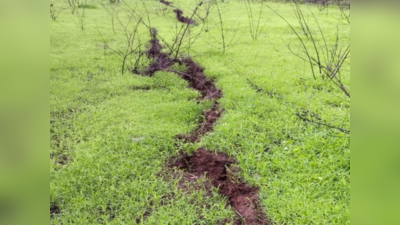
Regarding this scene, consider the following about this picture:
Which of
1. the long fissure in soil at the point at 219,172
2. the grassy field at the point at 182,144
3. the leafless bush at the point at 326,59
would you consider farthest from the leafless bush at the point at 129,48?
the leafless bush at the point at 326,59

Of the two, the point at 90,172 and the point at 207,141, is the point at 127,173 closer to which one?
the point at 90,172

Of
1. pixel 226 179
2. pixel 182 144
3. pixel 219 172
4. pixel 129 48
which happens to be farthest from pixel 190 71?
pixel 226 179

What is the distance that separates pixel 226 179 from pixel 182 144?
0.74 metres

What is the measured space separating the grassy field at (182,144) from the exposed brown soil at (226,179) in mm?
76

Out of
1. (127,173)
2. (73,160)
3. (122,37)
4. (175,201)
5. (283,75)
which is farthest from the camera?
(122,37)

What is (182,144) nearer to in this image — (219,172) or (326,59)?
(219,172)

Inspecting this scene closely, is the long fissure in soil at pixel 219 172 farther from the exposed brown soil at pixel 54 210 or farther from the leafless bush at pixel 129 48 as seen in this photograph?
the leafless bush at pixel 129 48

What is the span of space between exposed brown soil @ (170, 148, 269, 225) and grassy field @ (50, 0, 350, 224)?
0.08 meters

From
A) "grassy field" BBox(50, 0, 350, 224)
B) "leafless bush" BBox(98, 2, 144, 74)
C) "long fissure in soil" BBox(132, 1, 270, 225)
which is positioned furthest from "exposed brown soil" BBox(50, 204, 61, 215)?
"leafless bush" BBox(98, 2, 144, 74)

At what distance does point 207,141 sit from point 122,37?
6400 millimetres

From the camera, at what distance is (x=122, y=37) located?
8.88m

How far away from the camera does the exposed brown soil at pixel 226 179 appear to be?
8.19 ft
